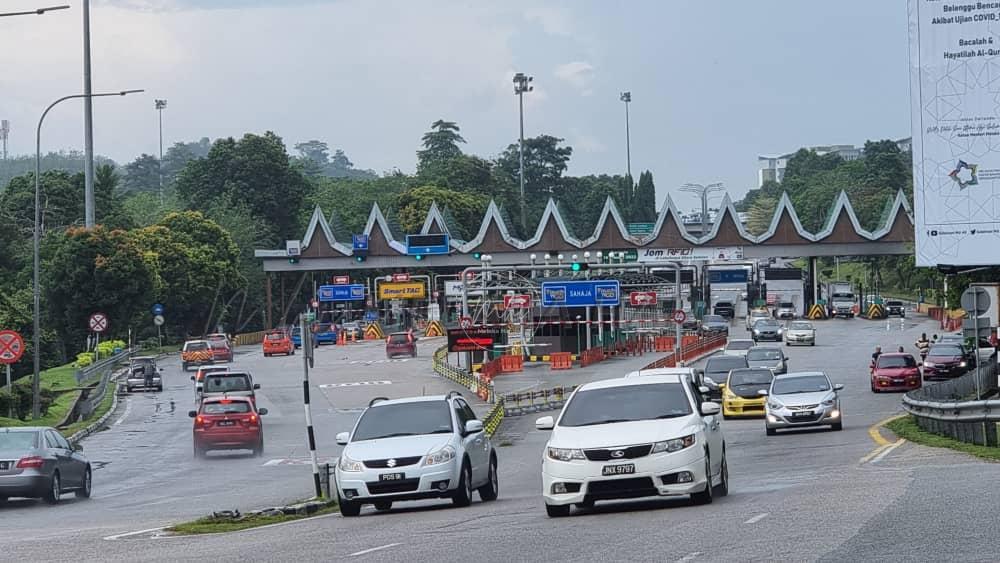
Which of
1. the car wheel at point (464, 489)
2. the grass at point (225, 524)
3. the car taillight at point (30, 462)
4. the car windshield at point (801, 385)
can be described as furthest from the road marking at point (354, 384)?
the car wheel at point (464, 489)

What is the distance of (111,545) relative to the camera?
59.1 ft

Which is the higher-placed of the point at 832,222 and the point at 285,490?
the point at 832,222

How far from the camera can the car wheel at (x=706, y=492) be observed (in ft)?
58.9

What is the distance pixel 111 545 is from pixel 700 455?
6875mm

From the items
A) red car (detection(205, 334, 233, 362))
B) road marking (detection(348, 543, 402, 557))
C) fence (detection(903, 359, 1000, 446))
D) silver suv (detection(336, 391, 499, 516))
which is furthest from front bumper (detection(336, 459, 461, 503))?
red car (detection(205, 334, 233, 362))

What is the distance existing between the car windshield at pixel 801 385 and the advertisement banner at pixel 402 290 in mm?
Answer: 77185

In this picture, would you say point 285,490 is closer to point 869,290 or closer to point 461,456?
point 461,456

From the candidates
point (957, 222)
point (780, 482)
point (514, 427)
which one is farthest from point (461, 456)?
point (514, 427)

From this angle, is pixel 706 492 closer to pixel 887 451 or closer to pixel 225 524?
pixel 225 524

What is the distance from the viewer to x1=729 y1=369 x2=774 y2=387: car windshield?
1730 inches

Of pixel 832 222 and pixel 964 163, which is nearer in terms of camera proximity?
pixel 964 163

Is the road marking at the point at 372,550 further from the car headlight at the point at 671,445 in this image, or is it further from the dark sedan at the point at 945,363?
the dark sedan at the point at 945,363

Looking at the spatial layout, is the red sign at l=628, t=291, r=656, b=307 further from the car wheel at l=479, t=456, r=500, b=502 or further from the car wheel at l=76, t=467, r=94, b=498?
the car wheel at l=479, t=456, r=500, b=502

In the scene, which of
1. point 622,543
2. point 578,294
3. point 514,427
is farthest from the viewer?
point 578,294
